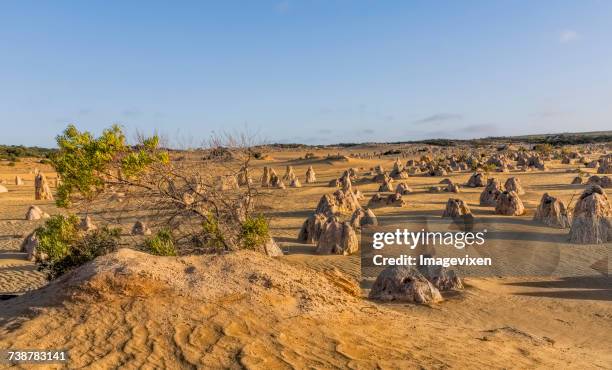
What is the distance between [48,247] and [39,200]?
1809cm

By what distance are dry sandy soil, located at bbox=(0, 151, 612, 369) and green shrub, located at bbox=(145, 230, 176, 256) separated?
157 cm

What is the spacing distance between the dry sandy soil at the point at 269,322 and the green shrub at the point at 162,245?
5.17ft

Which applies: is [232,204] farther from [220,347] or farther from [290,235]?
[290,235]

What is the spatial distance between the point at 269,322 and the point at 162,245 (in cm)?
350

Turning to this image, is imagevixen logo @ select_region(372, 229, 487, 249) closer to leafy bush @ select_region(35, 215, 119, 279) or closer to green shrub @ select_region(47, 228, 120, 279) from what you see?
green shrub @ select_region(47, 228, 120, 279)

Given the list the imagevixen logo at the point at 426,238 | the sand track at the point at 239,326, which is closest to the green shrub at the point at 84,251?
the sand track at the point at 239,326

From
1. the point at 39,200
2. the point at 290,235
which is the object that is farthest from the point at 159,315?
the point at 39,200

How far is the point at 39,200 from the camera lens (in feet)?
80.3

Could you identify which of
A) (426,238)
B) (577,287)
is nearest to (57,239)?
(426,238)

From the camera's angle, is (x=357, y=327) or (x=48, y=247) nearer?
(x=357, y=327)

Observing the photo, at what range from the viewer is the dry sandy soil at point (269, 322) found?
5.28 metres

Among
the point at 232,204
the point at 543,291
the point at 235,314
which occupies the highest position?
the point at 232,204

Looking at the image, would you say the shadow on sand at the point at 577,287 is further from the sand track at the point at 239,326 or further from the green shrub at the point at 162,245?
the green shrub at the point at 162,245

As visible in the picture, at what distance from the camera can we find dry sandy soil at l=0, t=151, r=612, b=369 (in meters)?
5.28
